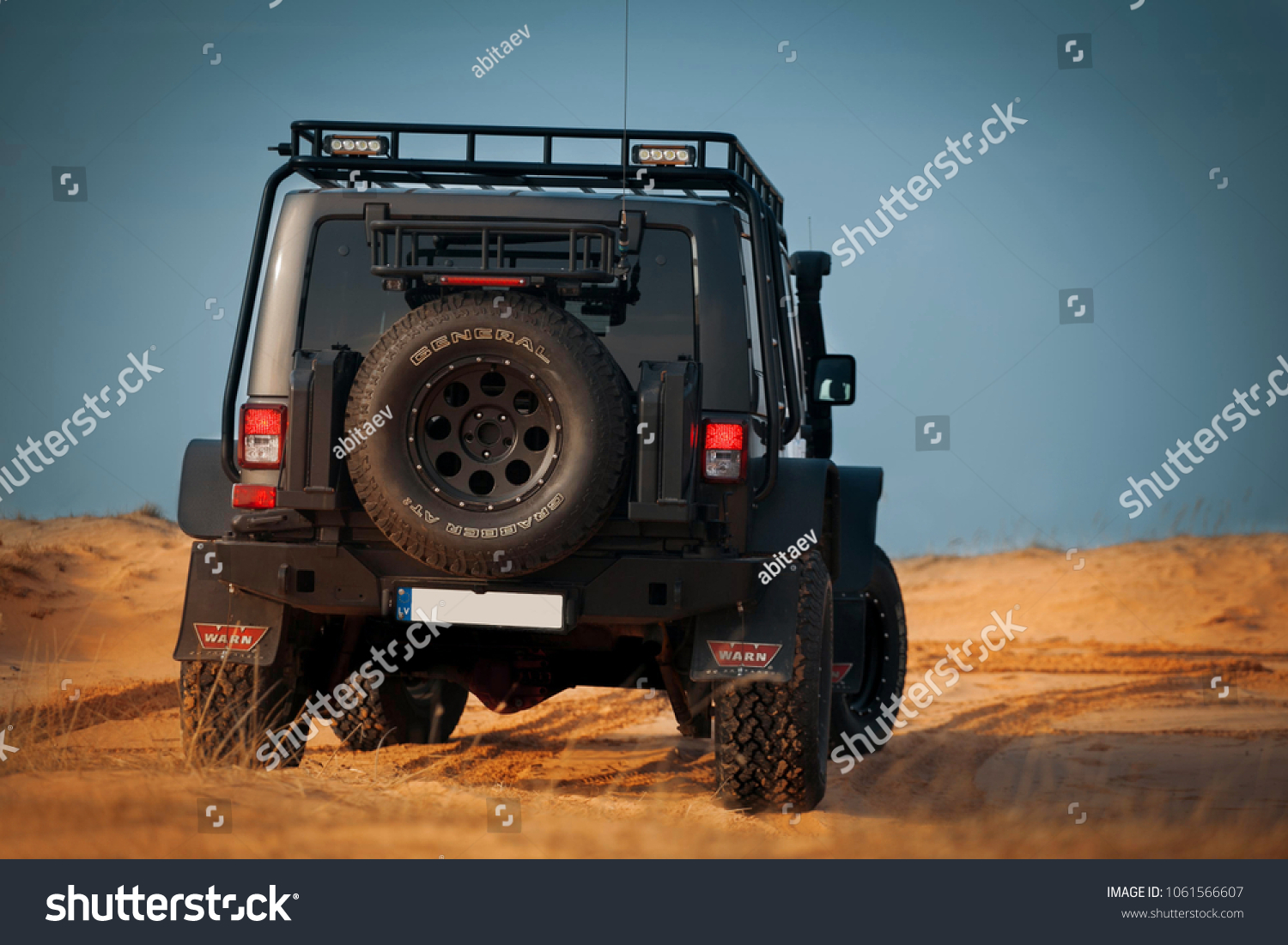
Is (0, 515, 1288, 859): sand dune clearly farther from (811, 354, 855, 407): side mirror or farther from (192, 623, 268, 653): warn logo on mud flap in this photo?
(811, 354, 855, 407): side mirror

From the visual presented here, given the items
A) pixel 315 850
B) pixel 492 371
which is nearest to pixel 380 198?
pixel 492 371

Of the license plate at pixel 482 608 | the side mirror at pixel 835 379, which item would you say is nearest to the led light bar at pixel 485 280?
the license plate at pixel 482 608

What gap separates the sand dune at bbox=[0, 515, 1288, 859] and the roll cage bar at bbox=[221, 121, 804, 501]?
4.19 ft

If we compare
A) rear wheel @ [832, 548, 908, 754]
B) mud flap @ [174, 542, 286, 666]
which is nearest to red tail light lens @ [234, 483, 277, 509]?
mud flap @ [174, 542, 286, 666]

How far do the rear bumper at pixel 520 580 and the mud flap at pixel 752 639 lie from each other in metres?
0.10

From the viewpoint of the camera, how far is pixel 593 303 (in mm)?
5059

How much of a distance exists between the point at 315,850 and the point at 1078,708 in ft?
22.6

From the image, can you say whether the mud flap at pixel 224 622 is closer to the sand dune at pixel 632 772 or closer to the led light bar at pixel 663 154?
the sand dune at pixel 632 772

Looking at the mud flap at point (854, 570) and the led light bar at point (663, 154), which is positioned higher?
the led light bar at point (663, 154)

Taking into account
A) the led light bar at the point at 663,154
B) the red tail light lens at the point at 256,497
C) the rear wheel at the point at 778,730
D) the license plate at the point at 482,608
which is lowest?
the rear wheel at the point at 778,730

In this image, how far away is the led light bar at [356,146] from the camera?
17.4ft

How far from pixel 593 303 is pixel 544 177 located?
3.05 feet

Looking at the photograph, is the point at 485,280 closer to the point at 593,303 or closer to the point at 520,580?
the point at 593,303

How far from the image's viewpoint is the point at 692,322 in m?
4.99
